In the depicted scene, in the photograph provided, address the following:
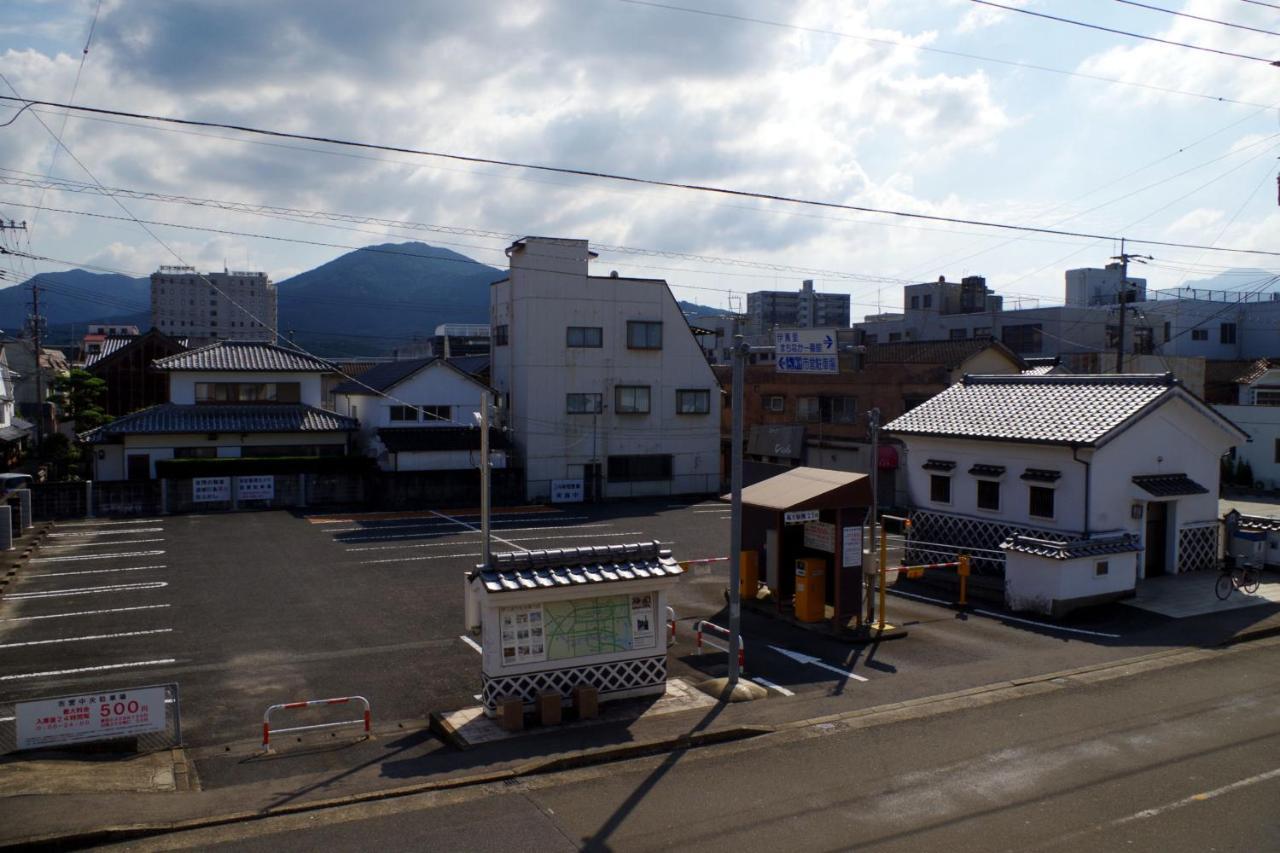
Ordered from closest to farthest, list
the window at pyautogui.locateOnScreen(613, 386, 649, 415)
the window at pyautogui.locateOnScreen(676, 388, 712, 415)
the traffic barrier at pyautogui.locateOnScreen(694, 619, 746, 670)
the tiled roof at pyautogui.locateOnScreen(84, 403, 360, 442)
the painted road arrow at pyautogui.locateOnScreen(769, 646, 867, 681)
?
the painted road arrow at pyautogui.locateOnScreen(769, 646, 867, 681), the traffic barrier at pyautogui.locateOnScreen(694, 619, 746, 670), the tiled roof at pyautogui.locateOnScreen(84, 403, 360, 442), the window at pyautogui.locateOnScreen(613, 386, 649, 415), the window at pyautogui.locateOnScreen(676, 388, 712, 415)

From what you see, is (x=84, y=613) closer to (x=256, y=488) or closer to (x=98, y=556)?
(x=98, y=556)

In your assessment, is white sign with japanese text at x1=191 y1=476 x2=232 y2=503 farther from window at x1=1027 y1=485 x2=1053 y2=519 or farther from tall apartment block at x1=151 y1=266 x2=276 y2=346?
tall apartment block at x1=151 y1=266 x2=276 y2=346

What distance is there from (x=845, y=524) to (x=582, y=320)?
77.1 ft

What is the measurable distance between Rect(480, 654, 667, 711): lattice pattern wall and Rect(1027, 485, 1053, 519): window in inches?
463

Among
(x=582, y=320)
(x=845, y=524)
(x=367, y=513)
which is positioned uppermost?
(x=582, y=320)

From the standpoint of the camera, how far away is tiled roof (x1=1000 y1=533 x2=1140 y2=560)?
58.5 feet

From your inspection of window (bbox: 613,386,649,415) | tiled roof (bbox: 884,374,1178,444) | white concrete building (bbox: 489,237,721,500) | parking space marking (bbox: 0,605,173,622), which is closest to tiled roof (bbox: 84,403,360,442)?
white concrete building (bbox: 489,237,721,500)

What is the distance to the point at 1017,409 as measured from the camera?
22359mm

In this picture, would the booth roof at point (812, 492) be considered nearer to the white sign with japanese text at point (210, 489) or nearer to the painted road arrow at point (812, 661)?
the painted road arrow at point (812, 661)

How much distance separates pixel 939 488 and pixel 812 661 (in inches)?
379

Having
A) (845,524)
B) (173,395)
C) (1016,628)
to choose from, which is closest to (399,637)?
(845,524)

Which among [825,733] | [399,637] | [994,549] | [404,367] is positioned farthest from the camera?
[404,367]

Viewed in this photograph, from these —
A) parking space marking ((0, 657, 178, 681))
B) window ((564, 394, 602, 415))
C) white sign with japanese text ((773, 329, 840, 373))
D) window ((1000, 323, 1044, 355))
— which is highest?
window ((1000, 323, 1044, 355))

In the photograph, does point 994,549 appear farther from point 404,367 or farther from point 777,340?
point 404,367
